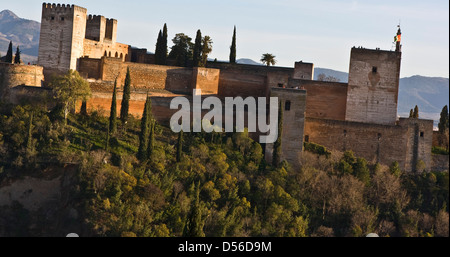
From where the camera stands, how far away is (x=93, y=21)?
127 feet

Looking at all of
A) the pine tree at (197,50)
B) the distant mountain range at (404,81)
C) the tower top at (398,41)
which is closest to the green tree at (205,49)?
the pine tree at (197,50)

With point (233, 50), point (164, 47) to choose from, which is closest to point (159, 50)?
point (164, 47)

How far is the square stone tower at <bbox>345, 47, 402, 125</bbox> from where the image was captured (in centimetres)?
3622

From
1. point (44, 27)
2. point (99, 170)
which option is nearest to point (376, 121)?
point (99, 170)

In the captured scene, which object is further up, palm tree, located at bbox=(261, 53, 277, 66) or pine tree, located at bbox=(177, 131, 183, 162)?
palm tree, located at bbox=(261, 53, 277, 66)

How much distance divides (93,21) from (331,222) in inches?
626

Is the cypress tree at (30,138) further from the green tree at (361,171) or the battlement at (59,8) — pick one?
the green tree at (361,171)

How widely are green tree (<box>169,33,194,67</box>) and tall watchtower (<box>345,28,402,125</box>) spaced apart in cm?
898

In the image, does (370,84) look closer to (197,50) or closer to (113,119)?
(197,50)

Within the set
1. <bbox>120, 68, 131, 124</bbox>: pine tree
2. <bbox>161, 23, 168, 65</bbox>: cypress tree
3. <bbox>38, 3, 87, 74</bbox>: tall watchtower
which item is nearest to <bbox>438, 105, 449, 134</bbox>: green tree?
<bbox>161, 23, 168, 65</bbox>: cypress tree

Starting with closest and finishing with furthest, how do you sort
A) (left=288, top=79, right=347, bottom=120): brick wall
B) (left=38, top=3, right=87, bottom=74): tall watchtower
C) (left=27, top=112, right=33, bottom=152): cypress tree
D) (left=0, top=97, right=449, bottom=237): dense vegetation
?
(left=0, top=97, right=449, bottom=237): dense vegetation, (left=27, top=112, right=33, bottom=152): cypress tree, (left=38, top=3, right=87, bottom=74): tall watchtower, (left=288, top=79, right=347, bottom=120): brick wall

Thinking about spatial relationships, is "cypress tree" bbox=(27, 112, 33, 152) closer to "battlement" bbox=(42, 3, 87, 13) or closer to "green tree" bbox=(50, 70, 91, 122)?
"green tree" bbox=(50, 70, 91, 122)
